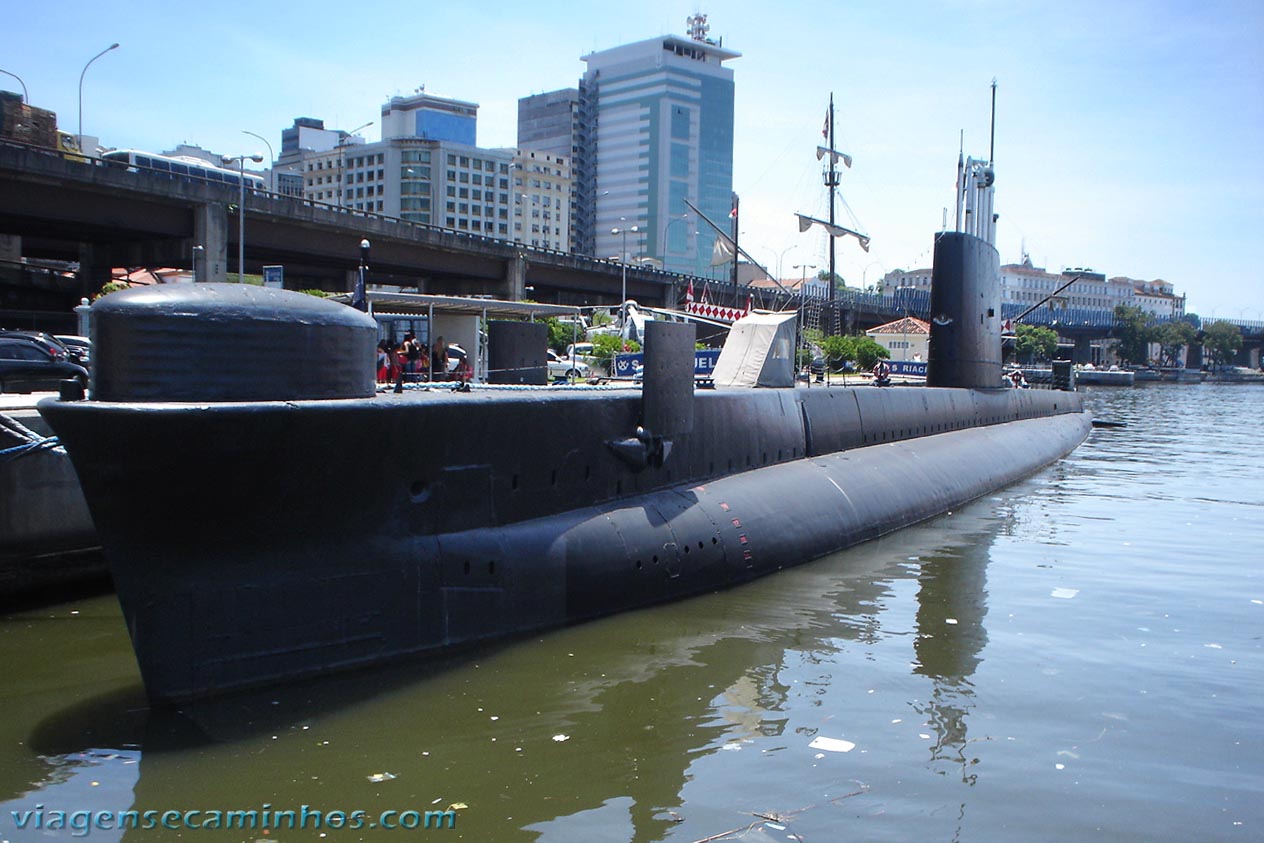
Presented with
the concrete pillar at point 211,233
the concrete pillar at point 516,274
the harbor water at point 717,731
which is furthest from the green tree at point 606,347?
the harbor water at point 717,731

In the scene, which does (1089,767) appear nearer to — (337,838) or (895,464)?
(337,838)

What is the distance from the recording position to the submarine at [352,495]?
7.58 m

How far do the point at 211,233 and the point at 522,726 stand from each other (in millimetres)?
35557

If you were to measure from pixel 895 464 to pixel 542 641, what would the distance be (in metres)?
9.77

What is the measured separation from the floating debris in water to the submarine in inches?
126

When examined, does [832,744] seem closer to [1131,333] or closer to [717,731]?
[717,731]

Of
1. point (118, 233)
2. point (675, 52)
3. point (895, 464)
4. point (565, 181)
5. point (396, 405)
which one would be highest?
point (675, 52)

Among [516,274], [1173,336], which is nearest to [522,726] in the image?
[516,274]

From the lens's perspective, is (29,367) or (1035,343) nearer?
(29,367)

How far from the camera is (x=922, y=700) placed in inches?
351

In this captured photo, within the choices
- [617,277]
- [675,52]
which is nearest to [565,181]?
[675,52]

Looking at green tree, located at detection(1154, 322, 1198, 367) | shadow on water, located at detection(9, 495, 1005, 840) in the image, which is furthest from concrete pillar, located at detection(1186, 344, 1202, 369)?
shadow on water, located at detection(9, 495, 1005, 840)

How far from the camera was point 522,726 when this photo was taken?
7957 mm

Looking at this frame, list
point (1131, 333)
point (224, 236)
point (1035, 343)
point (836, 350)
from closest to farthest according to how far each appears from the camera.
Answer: point (224, 236)
point (836, 350)
point (1035, 343)
point (1131, 333)
